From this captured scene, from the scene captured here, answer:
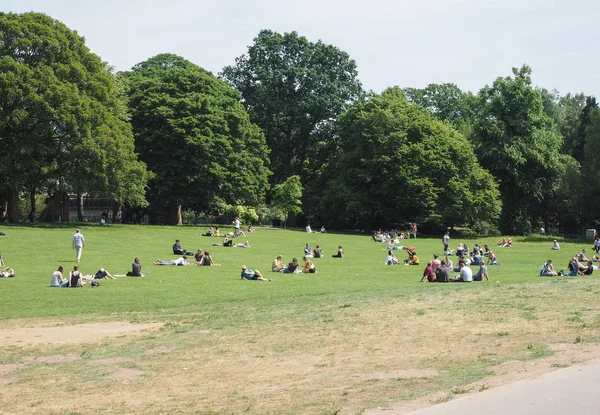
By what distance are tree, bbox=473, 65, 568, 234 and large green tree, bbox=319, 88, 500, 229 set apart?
418 centimetres

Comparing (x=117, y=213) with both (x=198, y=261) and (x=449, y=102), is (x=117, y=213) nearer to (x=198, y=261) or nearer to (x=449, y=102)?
(x=198, y=261)

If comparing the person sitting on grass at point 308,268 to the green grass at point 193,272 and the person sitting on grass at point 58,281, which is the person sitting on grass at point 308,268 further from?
the person sitting on grass at point 58,281

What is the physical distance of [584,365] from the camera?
12977 mm

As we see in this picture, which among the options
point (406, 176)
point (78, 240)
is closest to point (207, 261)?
point (78, 240)

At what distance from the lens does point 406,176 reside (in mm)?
75938

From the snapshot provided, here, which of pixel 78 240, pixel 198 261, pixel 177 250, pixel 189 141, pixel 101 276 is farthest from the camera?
pixel 189 141

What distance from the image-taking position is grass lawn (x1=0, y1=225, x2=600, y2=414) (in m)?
12.7

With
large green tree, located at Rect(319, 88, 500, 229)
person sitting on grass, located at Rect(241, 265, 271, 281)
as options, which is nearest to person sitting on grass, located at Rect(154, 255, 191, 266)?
person sitting on grass, located at Rect(241, 265, 271, 281)

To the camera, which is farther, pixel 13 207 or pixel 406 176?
pixel 406 176

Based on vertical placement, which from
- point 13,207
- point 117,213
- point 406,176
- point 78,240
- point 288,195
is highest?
point 406,176

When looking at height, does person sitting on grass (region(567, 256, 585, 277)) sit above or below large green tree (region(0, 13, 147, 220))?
below

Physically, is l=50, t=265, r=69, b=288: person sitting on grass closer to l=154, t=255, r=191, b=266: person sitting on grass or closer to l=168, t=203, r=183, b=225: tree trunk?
l=154, t=255, r=191, b=266: person sitting on grass

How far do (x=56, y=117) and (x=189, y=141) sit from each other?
15798 mm

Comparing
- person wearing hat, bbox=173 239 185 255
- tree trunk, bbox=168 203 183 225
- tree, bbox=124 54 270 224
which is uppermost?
tree, bbox=124 54 270 224
